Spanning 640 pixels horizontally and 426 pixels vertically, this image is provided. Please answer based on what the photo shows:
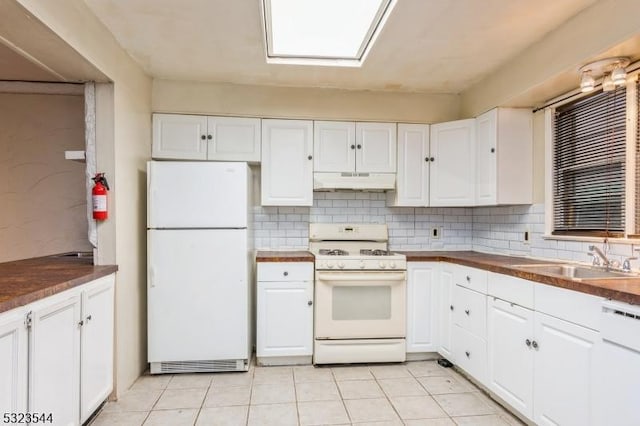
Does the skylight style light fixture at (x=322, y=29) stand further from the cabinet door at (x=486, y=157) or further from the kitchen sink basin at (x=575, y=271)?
the kitchen sink basin at (x=575, y=271)

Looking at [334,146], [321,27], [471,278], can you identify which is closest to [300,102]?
[334,146]

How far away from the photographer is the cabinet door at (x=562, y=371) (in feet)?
5.29

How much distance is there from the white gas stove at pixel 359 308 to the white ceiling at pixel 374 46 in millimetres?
1510

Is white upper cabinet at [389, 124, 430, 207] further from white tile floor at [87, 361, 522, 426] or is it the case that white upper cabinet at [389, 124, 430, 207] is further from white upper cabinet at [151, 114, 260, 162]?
white tile floor at [87, 361, 522, 426]

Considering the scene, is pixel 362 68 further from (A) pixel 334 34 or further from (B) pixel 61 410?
(B) pixel 61 410

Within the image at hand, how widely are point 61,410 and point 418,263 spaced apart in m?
2.51

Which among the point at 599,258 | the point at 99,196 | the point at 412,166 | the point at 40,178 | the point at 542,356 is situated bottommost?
the point at 542,356

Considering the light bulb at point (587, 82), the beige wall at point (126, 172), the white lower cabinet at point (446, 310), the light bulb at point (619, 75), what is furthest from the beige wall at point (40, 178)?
the light bulb at point (619, 75)

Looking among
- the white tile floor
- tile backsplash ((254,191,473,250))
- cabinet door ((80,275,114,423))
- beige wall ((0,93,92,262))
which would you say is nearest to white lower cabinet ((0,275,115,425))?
cabinet door ((80,275,114,423))

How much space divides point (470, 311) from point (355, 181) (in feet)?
4.59

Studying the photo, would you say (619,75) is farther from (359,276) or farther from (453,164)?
(359,276)

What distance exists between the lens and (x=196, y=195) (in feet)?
8.80

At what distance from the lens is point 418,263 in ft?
9.93

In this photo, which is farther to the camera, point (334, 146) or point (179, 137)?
point (334, 146)
